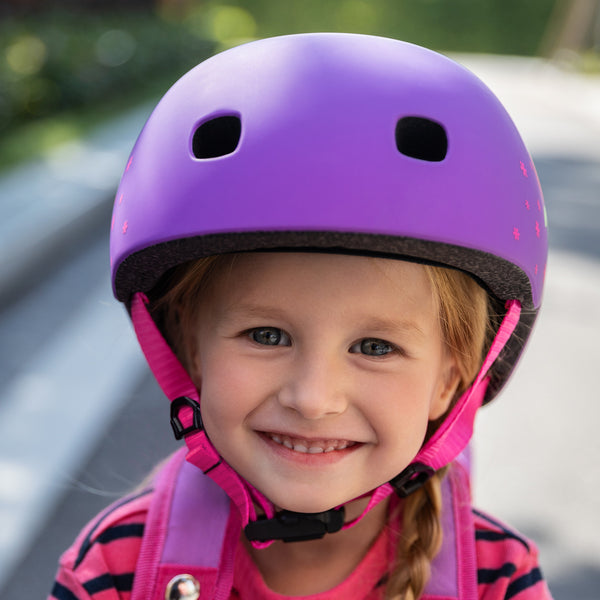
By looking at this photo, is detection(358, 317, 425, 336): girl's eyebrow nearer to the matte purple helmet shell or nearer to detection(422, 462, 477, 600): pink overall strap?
the matte purple helmet shell

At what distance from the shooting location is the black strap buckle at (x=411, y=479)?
2.00 m

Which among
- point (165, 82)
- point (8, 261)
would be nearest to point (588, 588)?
point (8, 261)

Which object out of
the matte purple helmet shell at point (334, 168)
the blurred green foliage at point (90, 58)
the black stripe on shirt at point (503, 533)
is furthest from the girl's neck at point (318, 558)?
the blurred green foliage at point (90, 58)

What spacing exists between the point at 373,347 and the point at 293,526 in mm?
398

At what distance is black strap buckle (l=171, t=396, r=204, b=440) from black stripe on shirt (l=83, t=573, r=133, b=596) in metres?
0.30

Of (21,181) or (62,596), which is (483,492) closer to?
(62,596)

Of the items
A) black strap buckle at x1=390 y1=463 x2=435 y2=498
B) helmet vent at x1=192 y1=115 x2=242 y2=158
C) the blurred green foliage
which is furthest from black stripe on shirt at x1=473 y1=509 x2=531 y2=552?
the blurred green foliage

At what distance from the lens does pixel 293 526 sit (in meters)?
1.90

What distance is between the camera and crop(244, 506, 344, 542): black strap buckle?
189cm

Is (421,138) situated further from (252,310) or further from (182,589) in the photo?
(182,589)

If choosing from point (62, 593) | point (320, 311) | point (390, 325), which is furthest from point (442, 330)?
point (62, 593)

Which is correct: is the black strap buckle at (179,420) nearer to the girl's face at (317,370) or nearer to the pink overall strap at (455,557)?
the girl's face at (317,370)

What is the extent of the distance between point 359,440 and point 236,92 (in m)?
0.70

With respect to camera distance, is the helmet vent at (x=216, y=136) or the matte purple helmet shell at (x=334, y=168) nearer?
the matte purple helmet shell at (x=334, y=168)
